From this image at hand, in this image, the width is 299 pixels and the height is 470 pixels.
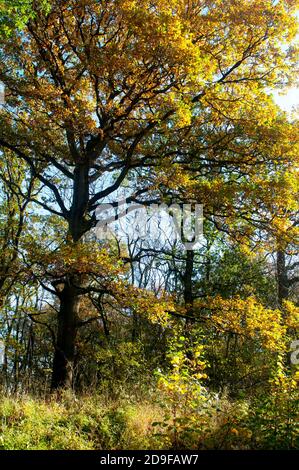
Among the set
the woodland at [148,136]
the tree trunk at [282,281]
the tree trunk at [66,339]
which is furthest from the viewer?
the tree trunk at [282,281]

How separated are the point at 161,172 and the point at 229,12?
4322 millimetres

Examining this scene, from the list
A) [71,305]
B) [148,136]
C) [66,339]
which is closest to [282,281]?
[148,136]

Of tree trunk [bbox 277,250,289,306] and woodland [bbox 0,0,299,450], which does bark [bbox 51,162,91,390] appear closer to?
woodland [bbox 0,0,299,450]

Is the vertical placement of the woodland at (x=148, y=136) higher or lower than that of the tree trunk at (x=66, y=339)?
higher

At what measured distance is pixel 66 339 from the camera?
11.6m

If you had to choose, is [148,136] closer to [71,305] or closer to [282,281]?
[71,305]

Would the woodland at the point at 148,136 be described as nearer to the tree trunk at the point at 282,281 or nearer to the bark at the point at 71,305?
the bark at the point at 71,305

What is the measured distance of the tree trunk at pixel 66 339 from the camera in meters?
11.1

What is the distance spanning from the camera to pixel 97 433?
574 cm

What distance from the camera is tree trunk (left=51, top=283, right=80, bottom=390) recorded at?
11102mm

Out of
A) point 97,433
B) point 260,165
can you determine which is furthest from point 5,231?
point 97,433

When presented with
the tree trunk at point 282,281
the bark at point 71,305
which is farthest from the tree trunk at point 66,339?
the tree trunk at point 282,281

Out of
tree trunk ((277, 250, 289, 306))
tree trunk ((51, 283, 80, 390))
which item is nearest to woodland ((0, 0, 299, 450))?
tree trunk ((51, 283, 80, 390))
